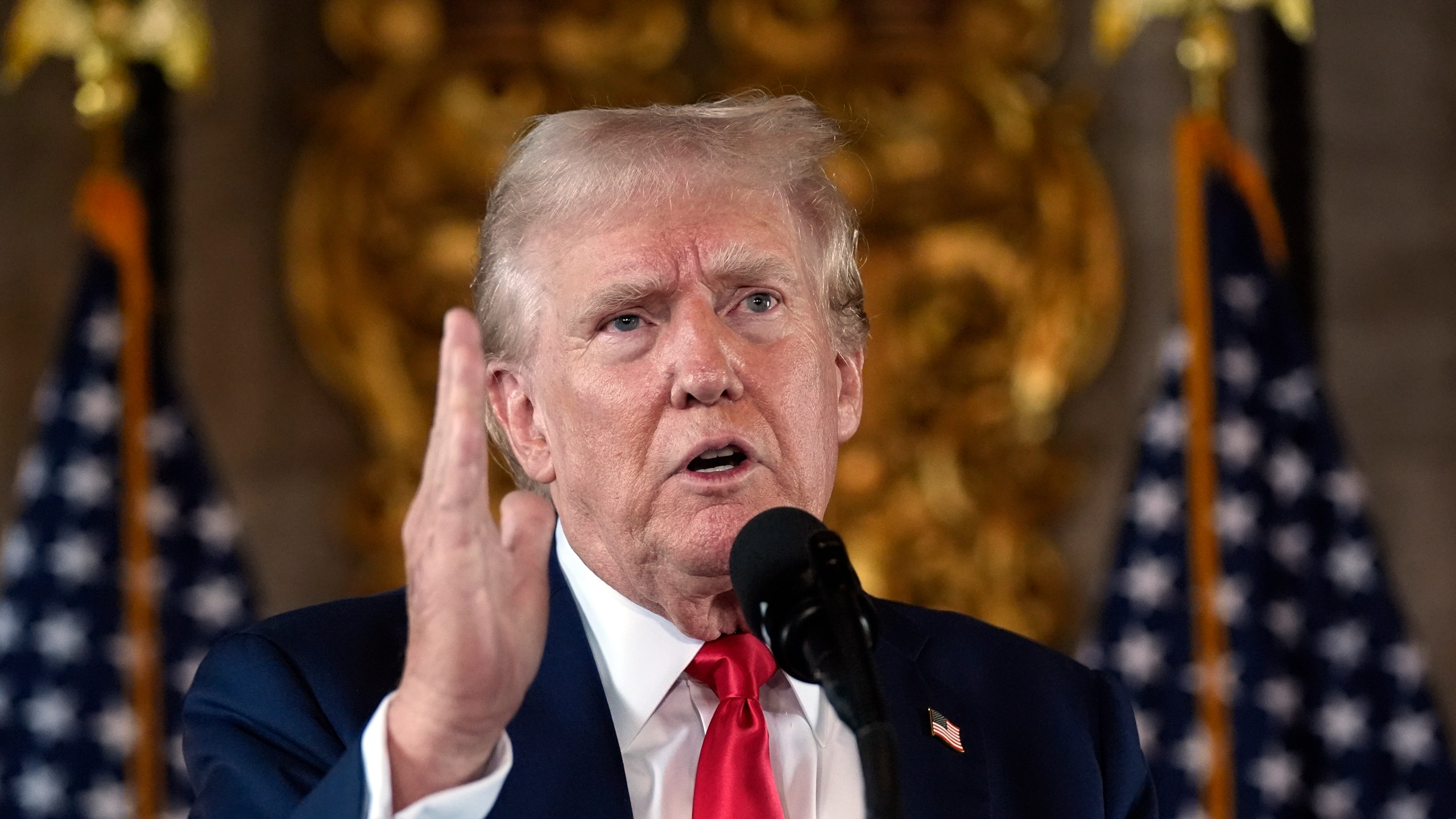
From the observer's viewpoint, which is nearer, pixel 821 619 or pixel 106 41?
pixel 821 619

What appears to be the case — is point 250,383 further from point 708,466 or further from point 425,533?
point 425,533

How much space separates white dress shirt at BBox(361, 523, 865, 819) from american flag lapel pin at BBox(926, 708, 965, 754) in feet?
0.35

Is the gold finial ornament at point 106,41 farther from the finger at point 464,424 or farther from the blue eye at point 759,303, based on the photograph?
the finger at point 464,424

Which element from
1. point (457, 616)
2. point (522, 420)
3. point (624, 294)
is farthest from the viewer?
point (522, 420)

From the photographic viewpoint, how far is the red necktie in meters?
1.96

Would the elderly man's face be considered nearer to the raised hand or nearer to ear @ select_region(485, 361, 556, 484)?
ear @ select_region(485, 361, 556, 484)

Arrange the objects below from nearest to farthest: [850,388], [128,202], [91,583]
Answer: [850,388] < [91,583] < [128,202]

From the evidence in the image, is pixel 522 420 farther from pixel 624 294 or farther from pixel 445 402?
pixel 445 402

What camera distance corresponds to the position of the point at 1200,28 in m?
4.63

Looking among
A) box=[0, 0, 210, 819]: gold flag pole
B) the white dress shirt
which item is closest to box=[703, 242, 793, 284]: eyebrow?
the white dress shirt

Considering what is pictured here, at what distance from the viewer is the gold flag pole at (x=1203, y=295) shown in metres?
4.49

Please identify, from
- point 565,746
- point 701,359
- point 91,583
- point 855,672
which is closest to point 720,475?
point 701,359

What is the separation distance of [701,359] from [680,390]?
0.15 feet

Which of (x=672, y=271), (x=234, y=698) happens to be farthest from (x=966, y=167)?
(x=234, y=698)
